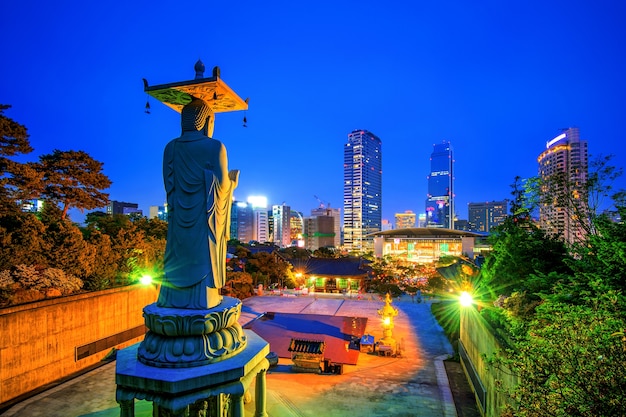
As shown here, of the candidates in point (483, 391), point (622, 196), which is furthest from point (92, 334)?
point (622, 196)

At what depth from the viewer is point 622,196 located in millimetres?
8422

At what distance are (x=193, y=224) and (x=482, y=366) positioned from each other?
312 inches

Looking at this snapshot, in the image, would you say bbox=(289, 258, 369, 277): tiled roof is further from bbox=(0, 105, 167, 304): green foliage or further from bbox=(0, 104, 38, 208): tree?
bbox=(0, 104, 38, 208): tree

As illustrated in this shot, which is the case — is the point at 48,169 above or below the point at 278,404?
above

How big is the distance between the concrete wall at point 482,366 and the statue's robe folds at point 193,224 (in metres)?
4.93

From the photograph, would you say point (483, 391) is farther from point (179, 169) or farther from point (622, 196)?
point (179, 169)

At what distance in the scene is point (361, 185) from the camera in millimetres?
141250

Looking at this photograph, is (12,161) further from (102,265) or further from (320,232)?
(320,232)

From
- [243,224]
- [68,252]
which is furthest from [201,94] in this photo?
[243,224]

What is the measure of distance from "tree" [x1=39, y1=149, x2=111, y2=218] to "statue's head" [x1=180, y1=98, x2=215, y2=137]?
13775 mm

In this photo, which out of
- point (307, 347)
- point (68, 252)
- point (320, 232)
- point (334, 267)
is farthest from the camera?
point (320, 232)

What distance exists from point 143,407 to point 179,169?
5.81m

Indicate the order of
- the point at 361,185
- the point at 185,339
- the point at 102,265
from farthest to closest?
the point at 361,185, the point at 102,265, the point at 185,339

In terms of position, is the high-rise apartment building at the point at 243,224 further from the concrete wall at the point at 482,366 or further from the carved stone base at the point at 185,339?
the carved stone base at the point at 185,339
